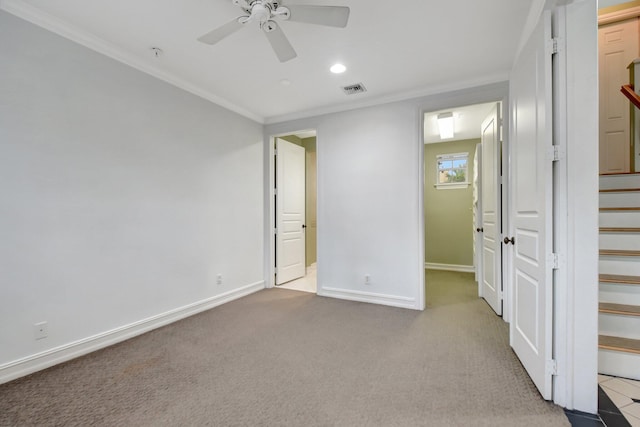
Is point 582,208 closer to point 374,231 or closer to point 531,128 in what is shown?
point 531,128

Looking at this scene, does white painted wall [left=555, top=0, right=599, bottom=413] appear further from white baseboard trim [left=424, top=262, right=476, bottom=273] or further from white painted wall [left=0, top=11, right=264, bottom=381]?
white baseboard trim [left=424, top=262, right=476, bottom=273]

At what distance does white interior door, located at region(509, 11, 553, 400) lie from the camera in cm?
166

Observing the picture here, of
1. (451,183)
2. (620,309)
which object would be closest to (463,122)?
(451,183)

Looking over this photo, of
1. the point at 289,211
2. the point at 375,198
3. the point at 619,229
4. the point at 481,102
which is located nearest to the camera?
the point at 619,229

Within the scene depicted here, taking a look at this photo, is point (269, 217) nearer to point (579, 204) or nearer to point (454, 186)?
point (579, 204)

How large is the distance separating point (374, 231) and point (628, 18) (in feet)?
13.0

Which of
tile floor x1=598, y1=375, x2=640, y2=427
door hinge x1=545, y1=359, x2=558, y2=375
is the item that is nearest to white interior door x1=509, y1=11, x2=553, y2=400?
door hinge x1=545, y1=359, x2=558, y2=375

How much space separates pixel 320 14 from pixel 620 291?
9.59 feet

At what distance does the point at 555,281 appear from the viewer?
165cm

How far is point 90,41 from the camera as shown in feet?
7.69

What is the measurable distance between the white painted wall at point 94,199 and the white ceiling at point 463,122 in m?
3.14

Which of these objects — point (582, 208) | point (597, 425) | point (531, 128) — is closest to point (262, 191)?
point (531, 128)

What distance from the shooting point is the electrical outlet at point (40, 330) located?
2055mm

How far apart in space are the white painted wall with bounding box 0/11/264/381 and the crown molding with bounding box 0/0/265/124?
0.18ft
